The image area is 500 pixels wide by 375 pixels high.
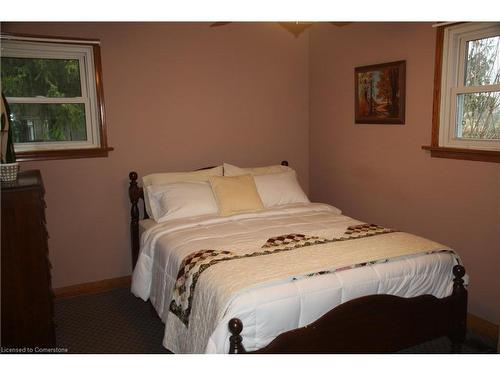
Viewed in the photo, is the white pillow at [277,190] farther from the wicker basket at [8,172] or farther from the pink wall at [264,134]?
the wicker basket at [8,172]

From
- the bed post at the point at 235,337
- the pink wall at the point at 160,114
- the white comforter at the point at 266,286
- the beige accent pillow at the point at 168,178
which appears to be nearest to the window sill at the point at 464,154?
the white comforter at the point at 266,286

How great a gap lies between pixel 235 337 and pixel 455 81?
2.29 meters

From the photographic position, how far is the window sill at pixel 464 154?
8.47 ft

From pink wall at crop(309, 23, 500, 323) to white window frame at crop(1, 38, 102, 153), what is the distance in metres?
2.04

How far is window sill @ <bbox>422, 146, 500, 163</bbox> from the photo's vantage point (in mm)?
2581

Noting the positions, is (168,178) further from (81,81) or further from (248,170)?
(81,81)

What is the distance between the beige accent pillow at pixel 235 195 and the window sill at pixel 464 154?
130 cm

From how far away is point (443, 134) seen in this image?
9.68ft

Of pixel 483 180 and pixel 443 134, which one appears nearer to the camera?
pixel 483 180

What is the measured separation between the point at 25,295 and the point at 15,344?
0.25 metres

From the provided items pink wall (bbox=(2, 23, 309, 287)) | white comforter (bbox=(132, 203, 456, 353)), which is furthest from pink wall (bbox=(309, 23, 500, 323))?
white comforter (bbox=(132, 203, 456, 353))
